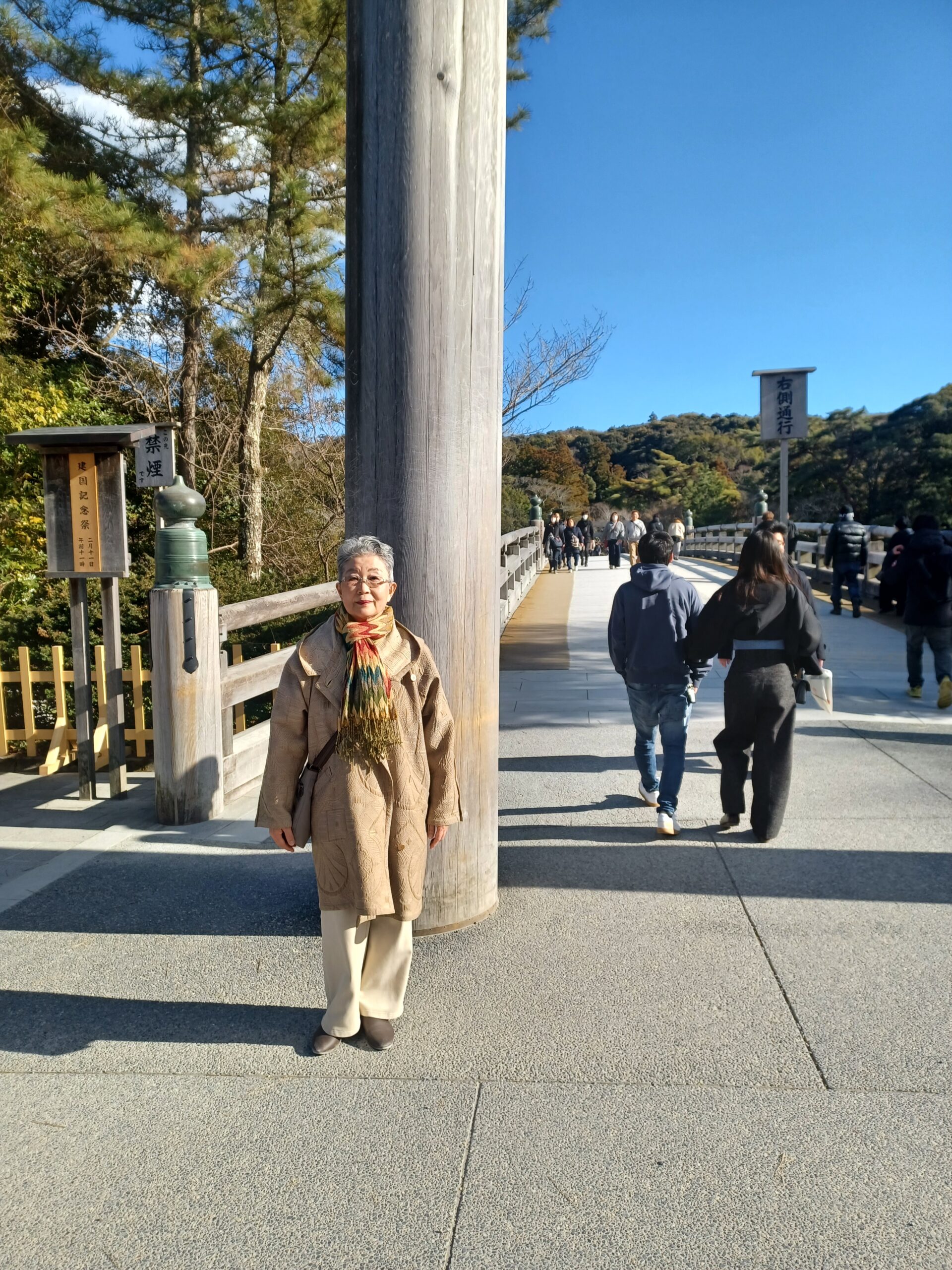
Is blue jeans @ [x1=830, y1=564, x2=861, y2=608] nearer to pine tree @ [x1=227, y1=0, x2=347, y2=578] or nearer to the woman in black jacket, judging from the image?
pine tree @ [x1=227, y1=0, x2=347, y2=578]

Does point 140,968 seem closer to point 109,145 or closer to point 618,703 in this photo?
point 618,703

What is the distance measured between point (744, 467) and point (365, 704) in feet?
230

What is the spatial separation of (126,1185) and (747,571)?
367 cm

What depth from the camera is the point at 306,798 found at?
110 inches

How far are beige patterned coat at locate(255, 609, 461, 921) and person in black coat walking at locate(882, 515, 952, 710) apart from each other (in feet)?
20.3

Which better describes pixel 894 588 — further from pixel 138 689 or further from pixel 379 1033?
pixel 379 1033

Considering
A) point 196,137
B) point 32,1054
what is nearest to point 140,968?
point 32,1054

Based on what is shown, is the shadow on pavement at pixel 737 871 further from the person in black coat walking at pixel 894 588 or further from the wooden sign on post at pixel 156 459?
the person in black coat walking at pixel 894 588

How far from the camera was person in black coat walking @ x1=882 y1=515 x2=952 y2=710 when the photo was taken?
25.3 ft

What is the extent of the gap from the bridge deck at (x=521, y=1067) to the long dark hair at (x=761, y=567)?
1228 millimetres

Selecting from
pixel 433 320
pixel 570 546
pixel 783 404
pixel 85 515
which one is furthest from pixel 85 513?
pixel 570 546

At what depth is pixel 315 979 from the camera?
327 cm

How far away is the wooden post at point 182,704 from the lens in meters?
4.93

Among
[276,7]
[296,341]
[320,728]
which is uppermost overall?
[276,7]
